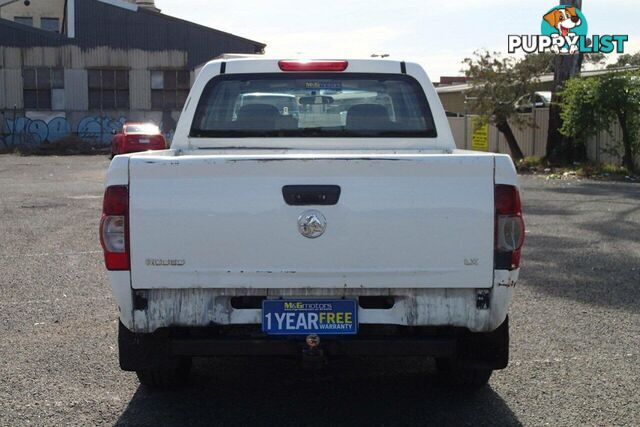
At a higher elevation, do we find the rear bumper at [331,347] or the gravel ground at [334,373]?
the rear bumper at [331,347]

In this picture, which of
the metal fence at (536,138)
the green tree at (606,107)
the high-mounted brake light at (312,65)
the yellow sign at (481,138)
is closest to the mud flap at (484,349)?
the high-mounted brake light at (312,65)

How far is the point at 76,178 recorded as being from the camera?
23.3m

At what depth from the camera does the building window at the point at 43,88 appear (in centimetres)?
4247

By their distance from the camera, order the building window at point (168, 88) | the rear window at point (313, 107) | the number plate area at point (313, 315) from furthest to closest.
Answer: the building window at point (168, 88)
the rear window at point (313, 107)
the number plate area at point (313, 315)

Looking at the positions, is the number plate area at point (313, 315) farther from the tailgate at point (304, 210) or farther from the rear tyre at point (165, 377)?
the rear tyre at point (165, 377)

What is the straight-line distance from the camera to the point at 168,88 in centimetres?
4350

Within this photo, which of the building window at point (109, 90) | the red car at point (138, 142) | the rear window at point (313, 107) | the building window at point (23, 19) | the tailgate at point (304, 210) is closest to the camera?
the tailgate at point (304, 210)

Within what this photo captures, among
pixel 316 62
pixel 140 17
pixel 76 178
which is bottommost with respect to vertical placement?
pixel 76 178

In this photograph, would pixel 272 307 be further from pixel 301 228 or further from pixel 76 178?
pixel 76 178

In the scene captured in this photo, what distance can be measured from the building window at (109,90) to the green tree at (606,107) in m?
25.8

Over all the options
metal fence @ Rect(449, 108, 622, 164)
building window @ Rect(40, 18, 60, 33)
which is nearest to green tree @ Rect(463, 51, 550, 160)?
metal fence @ Rect(449, 108, 622, 164)

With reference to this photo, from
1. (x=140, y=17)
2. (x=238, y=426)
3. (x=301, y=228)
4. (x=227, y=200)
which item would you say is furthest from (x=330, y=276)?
(x=140, y=17)

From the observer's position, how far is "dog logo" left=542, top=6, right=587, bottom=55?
25016 mm

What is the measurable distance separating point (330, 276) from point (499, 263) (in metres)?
0.81
